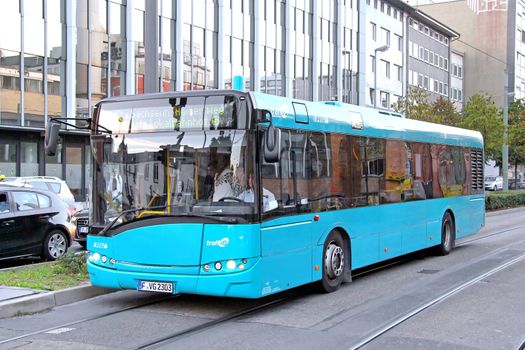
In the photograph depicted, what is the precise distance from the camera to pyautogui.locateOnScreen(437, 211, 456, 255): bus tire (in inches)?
554

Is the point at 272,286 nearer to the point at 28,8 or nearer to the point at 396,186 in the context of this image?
the point at 396,186

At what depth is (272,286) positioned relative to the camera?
7941 millimetres

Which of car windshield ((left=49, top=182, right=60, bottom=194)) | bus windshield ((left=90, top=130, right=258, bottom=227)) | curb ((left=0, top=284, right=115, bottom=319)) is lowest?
curb ((left=0, top=284, right=115, bottom=319))

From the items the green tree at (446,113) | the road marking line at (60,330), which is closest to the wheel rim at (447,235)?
the road marking line at (60,330)

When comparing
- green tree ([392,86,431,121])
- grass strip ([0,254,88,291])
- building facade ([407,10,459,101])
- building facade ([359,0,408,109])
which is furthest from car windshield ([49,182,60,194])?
building facade ([407,10,459,101])

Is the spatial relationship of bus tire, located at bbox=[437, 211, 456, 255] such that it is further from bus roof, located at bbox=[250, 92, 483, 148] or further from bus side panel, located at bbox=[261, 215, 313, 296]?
bus side panel, located at bbox=[261, 215, 313, 296]

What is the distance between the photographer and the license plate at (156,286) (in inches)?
305

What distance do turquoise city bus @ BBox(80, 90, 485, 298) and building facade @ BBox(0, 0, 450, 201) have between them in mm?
10091

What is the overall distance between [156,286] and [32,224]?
17.3ft

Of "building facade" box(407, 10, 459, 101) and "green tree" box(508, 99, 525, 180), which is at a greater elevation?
"building facade" box(407, 10, 459, 101)

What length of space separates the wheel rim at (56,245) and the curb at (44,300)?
377 cm

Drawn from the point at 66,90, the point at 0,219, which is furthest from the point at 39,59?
the point at 0,219

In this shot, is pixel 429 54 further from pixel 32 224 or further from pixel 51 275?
pixel 51 275

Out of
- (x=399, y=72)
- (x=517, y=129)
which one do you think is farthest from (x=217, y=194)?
(x=399, y=72)
